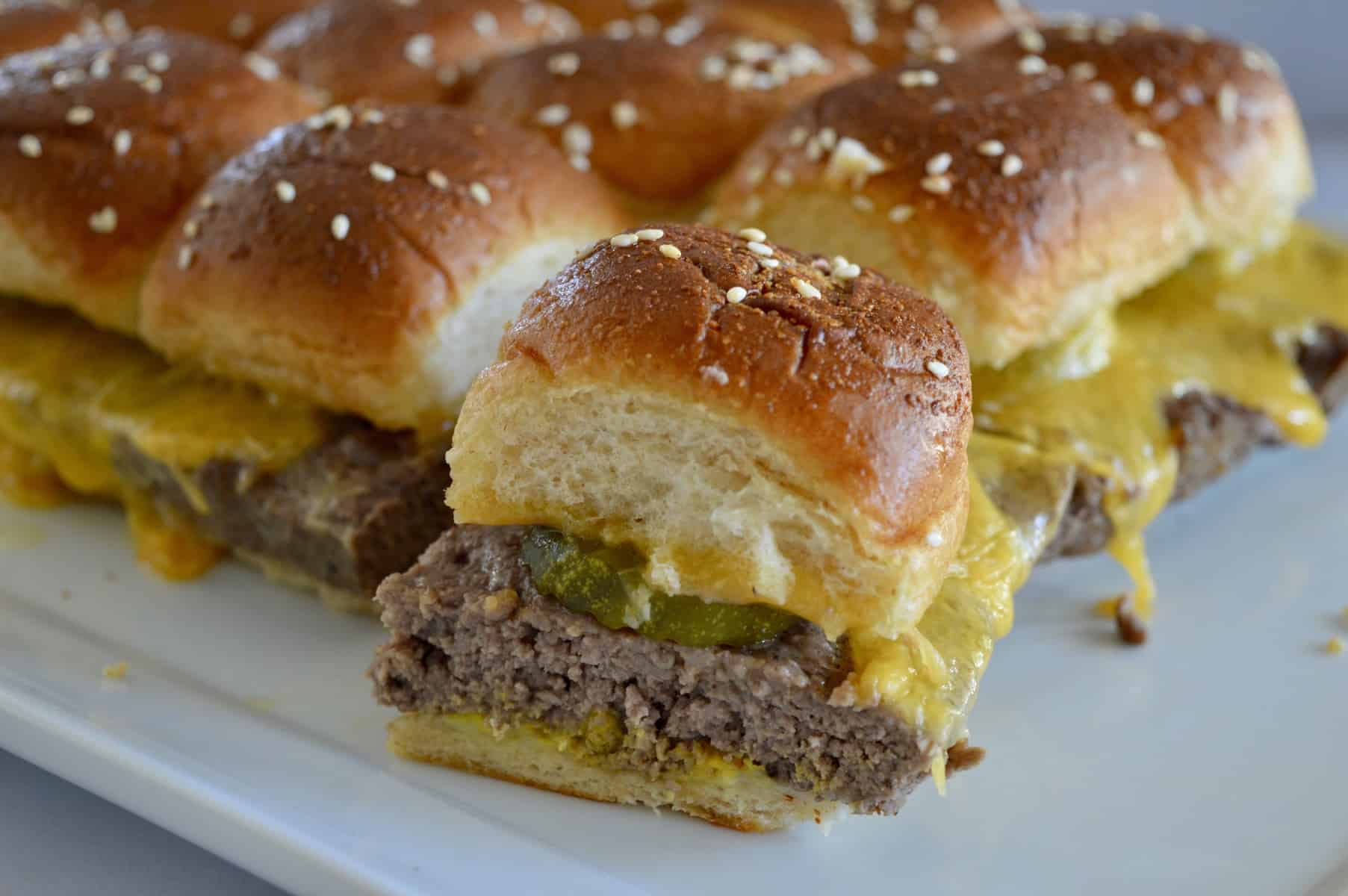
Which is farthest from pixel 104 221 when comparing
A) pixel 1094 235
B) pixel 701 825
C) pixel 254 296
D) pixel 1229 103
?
pixel 1229 103

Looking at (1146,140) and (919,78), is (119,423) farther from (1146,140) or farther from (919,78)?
(1146,140)

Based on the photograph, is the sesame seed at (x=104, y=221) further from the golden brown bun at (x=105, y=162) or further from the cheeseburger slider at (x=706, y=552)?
→ the cheeseburger slider at (x=706, y=552)

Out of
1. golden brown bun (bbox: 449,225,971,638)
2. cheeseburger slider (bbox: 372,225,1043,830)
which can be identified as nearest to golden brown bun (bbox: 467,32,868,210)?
cheeseburger slider (bbox: 372,225,1043,830)

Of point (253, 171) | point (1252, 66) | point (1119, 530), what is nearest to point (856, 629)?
point (1119, 530)

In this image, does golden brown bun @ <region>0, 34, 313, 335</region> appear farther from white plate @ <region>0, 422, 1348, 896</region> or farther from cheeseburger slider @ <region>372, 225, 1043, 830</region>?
cheeseburger slider @ <region>372, 225, 1043, 830</region>

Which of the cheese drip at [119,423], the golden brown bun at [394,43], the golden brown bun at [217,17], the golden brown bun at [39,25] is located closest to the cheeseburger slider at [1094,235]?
the golden brown bun at [394,43]

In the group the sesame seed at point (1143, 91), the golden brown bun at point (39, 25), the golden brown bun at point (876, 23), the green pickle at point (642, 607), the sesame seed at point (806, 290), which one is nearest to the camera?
the green pickle at point (642, 607)

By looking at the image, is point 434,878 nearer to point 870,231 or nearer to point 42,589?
point 42,589
